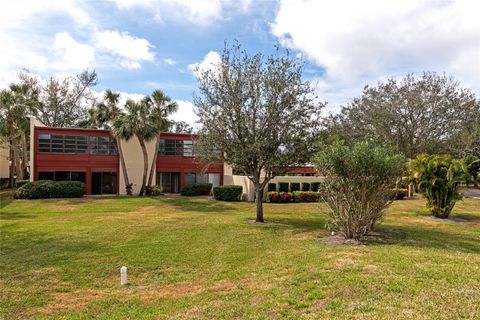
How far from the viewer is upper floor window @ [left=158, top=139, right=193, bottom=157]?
32.8 meters

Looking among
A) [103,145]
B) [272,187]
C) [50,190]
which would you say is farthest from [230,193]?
[50,190]

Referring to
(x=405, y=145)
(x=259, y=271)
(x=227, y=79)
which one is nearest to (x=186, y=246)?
(x=259, y=271)

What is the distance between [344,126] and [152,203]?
19.8m

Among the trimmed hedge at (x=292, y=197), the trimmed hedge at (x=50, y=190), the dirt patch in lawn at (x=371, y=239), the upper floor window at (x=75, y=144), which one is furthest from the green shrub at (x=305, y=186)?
the trimmed hedge at (x=50, y=190)

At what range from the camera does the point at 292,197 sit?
2603 cm

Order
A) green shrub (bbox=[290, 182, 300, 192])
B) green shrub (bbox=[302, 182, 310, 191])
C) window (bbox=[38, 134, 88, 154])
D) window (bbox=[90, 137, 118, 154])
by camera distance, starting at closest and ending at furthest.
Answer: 1. green shrub (bbox=[290, 182, 300, 192])
2. green shrub (bbox=[302, 182, 310, 191])
3. window (bbox=[38, 134, 88, 154])
4. window (bbox=[90, 137, 118, 154])

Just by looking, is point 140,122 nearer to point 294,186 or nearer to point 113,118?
point 113,118

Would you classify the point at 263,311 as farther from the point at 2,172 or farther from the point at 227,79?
the point at 2,172

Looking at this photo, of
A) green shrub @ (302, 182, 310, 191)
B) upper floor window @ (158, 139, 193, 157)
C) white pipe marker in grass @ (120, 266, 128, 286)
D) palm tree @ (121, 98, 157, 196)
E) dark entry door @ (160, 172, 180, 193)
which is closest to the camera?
white pipe marker in grass @ (120, 266, 128, 286)

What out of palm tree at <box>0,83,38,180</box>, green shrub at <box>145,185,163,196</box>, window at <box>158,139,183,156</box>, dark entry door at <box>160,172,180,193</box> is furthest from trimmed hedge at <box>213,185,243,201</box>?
palm tree at <box>0,83,38,180</box>

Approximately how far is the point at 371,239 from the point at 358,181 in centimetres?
198

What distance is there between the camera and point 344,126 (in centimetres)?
3478

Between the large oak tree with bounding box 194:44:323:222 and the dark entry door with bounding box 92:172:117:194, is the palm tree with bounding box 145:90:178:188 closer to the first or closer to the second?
the dark entry door with bounding box 92:172:117:194

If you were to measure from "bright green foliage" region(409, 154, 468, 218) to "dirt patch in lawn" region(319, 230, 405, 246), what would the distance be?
18.7 feet
